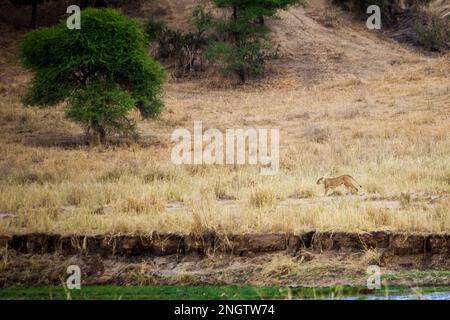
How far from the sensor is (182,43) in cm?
4003

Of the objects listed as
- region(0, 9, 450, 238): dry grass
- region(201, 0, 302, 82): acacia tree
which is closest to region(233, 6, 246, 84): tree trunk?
region(201, 0, 302, 82): acacia tree

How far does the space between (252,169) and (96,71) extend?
916cm

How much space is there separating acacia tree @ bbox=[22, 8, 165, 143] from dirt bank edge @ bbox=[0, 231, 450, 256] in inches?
458

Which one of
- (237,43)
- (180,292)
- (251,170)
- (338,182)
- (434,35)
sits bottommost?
(180,292)

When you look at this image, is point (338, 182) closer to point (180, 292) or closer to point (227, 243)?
point (227, 243)

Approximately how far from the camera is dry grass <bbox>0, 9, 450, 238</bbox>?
11.7 metres

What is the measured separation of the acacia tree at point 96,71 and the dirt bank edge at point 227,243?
11626mm

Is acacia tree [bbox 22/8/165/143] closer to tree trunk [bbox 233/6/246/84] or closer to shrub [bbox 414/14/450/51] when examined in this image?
tree trunk [bbox 233/6/246/84]

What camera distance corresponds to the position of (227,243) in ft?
36.0

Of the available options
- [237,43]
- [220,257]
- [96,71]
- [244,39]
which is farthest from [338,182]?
[237,43]

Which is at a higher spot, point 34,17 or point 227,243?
point 34,17

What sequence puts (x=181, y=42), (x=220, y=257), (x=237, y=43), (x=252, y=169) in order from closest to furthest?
(x=220, y=257) < (x=252, y=169) < (x=237, y=43) < (x=181, y=42)

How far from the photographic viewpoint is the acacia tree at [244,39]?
36719mm

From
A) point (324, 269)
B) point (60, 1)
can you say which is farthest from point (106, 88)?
point (60, 1)
